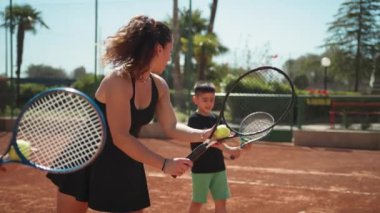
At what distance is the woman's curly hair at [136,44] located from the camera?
2309 millimetres

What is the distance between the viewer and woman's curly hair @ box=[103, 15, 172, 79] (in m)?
2.31

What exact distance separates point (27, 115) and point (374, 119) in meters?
10.4

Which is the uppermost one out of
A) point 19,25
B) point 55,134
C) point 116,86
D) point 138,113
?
point 19,25

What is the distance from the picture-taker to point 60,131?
2.43 meters

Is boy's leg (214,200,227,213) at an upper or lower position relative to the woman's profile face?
lower

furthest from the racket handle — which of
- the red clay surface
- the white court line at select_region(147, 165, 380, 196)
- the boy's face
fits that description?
the white court line at select_region(147, 165, 380, 196)

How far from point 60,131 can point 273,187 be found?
14.0 feet

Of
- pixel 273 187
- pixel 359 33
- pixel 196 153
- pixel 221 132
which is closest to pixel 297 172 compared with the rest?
pixel 273 187

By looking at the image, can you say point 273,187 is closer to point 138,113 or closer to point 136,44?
point 138,113

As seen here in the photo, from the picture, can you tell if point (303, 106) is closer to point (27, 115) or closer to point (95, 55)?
point (95, 55)

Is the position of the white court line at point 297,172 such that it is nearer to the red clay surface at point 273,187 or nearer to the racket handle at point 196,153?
the red clay surface at point 273,187

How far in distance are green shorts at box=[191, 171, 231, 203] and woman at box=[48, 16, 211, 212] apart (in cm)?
141

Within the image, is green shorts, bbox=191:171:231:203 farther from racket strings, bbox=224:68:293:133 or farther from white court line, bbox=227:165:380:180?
white court line, bbox=227:165:380:180

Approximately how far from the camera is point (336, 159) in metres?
8.95
